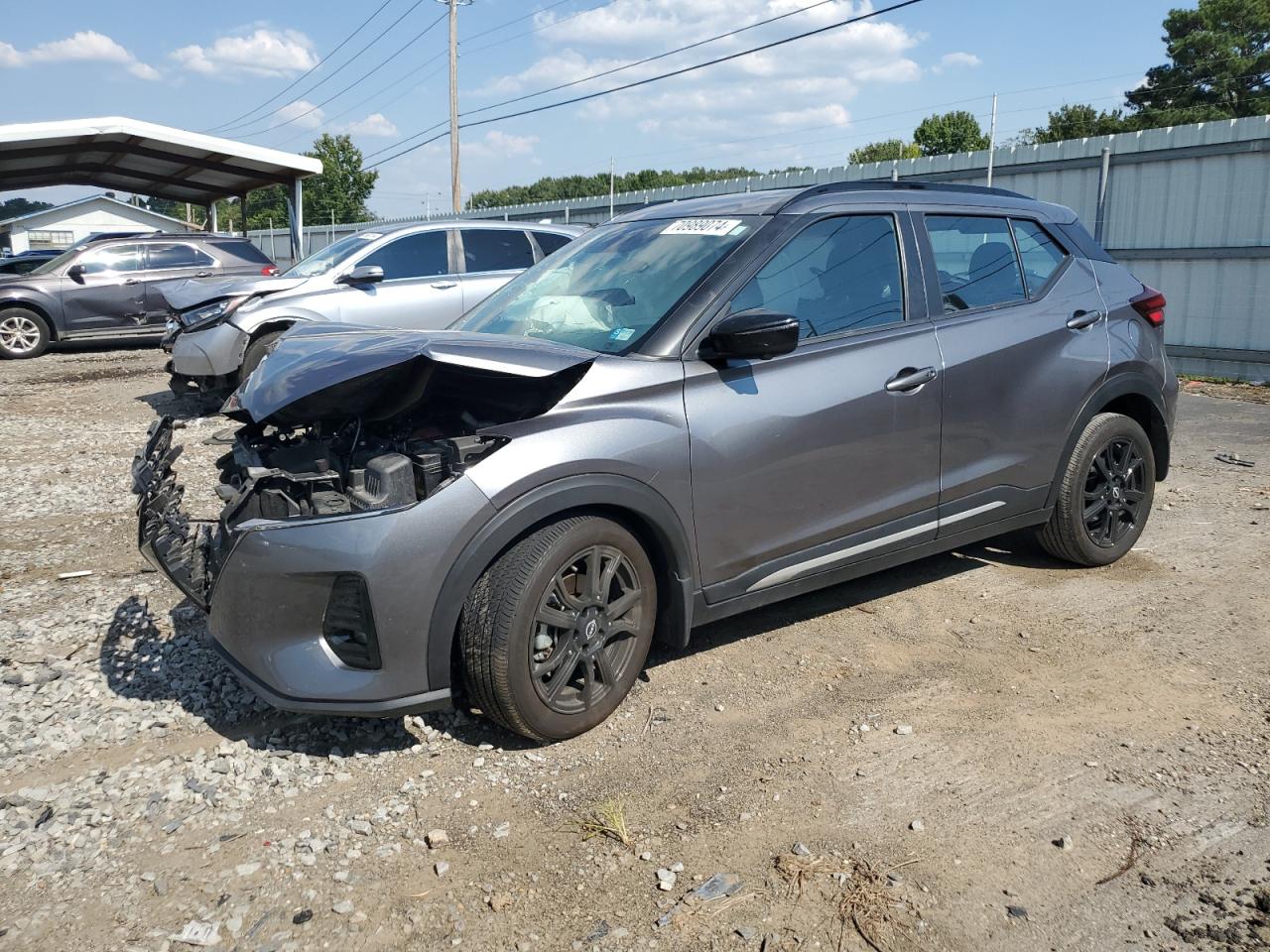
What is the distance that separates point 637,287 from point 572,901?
235 cm

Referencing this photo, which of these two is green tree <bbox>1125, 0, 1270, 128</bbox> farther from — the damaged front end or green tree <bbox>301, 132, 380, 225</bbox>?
the damaged front end

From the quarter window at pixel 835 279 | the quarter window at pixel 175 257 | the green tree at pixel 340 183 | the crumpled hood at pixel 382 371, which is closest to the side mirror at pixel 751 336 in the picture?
the quarter window at pixel 835 279

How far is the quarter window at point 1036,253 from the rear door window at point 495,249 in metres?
6.41

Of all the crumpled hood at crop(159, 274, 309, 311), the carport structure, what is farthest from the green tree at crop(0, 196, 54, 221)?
the crumpled hood at crop(159, 274, 309, 311)

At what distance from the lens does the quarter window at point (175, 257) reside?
15.7 meters

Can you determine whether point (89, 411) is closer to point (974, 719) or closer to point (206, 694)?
point (206, 694)

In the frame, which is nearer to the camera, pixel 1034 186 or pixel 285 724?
pixel 285 724

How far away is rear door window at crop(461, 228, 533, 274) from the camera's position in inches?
407

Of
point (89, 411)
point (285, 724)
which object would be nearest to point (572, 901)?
point (285, 724)

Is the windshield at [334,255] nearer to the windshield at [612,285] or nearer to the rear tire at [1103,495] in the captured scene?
the windshield at [612,285]

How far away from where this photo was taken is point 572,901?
2695mm

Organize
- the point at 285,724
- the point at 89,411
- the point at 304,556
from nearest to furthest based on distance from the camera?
the point at 304,556, the point at 285,724, the point at 89,411

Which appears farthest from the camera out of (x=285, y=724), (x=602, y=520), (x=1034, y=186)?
(x=1034, y=186)

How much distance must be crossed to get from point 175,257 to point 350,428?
1367cm
